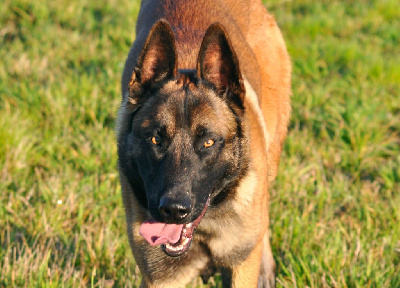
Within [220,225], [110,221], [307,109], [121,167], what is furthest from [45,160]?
[307,109]

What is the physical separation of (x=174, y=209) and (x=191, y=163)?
275 mm

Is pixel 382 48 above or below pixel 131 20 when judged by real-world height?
below

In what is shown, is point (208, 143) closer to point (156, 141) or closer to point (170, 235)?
point (156, 141)

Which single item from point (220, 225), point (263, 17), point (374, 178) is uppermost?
point (263, 17)

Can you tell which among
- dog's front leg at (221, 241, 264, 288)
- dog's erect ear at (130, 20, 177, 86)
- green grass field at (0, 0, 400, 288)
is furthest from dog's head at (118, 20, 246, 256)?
green grass field at (0, 0, 400, 288)

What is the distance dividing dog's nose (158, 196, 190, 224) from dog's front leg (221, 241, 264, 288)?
0.67 meters

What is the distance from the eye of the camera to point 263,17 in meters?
4.55

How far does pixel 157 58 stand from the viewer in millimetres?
3295

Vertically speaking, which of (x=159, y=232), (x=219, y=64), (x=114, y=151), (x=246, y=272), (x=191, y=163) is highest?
(x=219, y=64)

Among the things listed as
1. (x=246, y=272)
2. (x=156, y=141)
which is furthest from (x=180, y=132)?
(x=246, y=272)

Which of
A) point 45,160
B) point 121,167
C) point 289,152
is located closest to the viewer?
point 121,167

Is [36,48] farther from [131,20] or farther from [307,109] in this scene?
[307,109]

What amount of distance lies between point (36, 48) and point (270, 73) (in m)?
3.12

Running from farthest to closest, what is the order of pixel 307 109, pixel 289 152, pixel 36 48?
pixel 36 48, pixel 307 109, pixel 289 152
